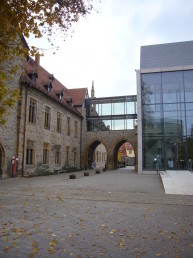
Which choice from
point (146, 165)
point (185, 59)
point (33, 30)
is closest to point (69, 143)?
point (146, 165)

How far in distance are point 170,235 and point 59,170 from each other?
19.0 metres

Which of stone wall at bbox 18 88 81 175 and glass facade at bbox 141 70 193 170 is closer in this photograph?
stone wall at bbox 18 88 81 175

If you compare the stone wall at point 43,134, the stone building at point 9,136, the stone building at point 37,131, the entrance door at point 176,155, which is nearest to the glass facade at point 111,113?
the stone building at point 37,131

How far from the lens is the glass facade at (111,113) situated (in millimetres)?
29750

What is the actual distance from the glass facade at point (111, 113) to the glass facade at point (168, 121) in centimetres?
755

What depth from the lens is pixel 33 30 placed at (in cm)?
450

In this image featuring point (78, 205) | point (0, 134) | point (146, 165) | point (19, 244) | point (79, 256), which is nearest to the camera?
point (79, 256)

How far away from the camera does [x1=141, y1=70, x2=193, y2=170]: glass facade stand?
2053 cm

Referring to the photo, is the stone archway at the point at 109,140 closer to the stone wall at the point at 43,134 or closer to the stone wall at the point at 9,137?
the stone wall at the point at 43,134

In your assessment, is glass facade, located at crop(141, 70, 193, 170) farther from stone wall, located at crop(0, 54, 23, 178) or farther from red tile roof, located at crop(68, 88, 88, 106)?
stone wall, located at crop(0, 54, 23, 178)

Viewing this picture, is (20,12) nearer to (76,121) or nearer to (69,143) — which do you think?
(69,143)

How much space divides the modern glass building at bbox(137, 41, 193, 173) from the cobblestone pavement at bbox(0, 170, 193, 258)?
13.1 m

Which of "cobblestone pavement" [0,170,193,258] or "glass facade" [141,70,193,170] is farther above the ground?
"glass facade" [141,70,193,170]

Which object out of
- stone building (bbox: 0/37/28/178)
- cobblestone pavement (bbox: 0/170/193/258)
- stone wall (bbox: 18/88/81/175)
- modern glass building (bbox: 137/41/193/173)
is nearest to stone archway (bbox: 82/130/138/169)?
stone wall (bbox: 18/88/81/175)
